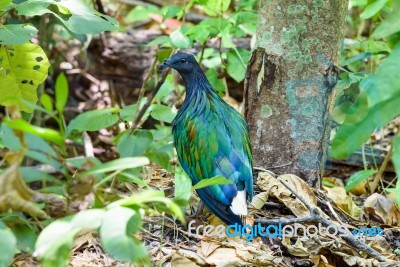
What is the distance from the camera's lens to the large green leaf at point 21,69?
13.0 feet

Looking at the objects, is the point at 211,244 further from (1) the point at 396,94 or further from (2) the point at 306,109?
(1) the point at 396,94

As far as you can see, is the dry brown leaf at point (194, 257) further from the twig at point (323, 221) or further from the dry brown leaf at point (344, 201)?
the dry brown leaf at point (344, 201)

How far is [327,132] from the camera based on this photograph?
4.03 m

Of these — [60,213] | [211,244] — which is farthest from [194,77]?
[60,213]

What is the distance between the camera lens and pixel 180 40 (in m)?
4.80

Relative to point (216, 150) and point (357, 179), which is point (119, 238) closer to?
point (216, 150)

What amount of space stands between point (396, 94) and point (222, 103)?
6.45 ft

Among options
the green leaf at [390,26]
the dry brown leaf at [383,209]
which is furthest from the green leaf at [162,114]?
the green leaf at [390,26]

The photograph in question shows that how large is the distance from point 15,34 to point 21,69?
1.67 ft

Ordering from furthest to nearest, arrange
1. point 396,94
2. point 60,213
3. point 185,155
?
point 185,155, point 60,213, point 396,94

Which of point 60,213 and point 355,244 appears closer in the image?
point 60,213

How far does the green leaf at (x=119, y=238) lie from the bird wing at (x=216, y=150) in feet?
4.45

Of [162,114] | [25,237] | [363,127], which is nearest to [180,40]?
[162,114]

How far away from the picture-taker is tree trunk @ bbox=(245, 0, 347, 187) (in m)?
3.86
